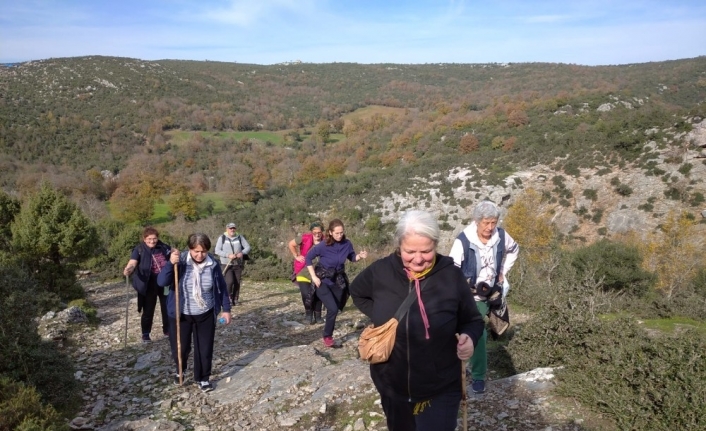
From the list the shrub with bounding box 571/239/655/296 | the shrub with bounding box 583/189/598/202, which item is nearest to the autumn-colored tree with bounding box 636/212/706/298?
the shrub with bounding box 571/239/655/296

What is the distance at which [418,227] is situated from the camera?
239cm

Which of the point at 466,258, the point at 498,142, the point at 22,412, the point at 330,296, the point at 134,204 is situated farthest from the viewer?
the point at 498,142

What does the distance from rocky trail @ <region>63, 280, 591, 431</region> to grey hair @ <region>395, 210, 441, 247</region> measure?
2168 mm

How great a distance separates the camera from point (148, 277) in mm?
6223

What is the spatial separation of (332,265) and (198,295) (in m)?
1.87

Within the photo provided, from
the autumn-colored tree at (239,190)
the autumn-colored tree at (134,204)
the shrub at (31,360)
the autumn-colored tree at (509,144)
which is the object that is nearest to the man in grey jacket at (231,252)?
the shrub at (31,360)

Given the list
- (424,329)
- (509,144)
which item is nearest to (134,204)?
(509,144)

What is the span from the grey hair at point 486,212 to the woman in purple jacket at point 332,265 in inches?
88.8

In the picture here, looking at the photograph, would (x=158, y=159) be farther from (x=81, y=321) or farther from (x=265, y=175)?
(x=81, y=321)

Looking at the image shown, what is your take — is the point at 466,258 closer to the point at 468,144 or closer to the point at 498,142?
the point at 498,142

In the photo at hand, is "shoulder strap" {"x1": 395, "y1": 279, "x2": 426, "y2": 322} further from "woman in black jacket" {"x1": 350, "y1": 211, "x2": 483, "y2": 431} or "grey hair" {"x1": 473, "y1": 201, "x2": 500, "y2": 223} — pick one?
"grey hair" {"x1": 473, "y1": 201, "x2": 500, "y2": 223}

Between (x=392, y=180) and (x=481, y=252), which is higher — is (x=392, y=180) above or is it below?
below

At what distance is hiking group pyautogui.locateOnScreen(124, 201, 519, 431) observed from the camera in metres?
2.39

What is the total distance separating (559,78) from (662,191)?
61395 millimetres
